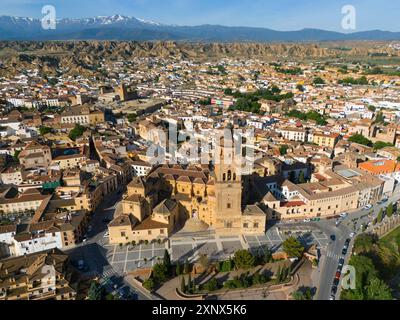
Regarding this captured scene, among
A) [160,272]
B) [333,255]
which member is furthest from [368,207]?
[160,272]

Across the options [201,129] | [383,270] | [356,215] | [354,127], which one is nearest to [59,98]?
[201,129]

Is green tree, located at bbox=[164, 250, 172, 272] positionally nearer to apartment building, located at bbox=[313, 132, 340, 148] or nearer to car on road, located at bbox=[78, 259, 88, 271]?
car on road, located at bbox=[78, 259, 88, 271]

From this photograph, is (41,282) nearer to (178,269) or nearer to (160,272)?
(160,272)

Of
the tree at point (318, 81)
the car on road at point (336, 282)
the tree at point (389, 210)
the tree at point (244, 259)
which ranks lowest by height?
the car on road at point (336, 282)

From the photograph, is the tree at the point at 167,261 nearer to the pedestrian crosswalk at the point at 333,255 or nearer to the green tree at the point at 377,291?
the pedestrian crosswalk at the point at 333,255

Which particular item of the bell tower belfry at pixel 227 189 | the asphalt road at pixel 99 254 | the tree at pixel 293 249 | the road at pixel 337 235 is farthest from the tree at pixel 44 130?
the road at pixel 337 235
